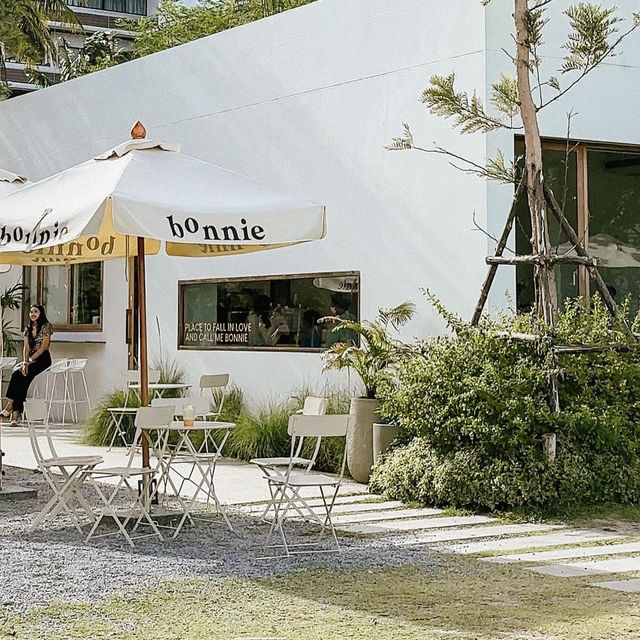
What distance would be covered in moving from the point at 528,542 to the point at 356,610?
234 centimetres

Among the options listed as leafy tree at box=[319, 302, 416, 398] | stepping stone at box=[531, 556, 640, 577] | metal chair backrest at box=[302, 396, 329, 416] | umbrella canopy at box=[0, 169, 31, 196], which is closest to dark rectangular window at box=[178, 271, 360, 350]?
leafy tree at box=[319, 302, 416, 398]

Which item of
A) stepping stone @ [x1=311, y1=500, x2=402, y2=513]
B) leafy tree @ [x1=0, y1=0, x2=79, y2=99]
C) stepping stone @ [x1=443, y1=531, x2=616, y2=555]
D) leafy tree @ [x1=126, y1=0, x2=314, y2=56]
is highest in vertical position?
leafy tree @ [x1=126, y1=0, x2=314, y2=56]

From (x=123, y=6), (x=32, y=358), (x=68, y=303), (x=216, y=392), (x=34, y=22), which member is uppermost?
(x=123, y=6)

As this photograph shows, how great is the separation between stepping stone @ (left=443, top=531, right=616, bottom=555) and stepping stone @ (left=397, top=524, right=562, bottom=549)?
0.17m

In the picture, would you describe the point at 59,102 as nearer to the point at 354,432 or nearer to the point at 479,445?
the point at 354,432

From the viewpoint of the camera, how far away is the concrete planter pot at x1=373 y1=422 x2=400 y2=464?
10172 millimetres

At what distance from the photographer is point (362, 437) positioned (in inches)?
416

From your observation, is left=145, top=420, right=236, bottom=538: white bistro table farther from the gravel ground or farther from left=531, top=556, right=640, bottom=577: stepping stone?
left=531, top=556, right=640, bottom=577: stepping stone

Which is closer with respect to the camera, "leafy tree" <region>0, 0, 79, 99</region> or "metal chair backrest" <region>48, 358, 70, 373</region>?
"metal chair backrest" <region>48, 358, 70, 373</region>

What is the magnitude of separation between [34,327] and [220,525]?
8.63 metres

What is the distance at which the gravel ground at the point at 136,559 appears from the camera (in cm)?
649

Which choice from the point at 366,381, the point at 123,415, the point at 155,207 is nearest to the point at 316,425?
the point at 155,207

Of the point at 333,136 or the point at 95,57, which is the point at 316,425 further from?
the point at 95,57

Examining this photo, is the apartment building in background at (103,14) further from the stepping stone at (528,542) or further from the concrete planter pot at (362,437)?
the stepping stone at (528,542)
